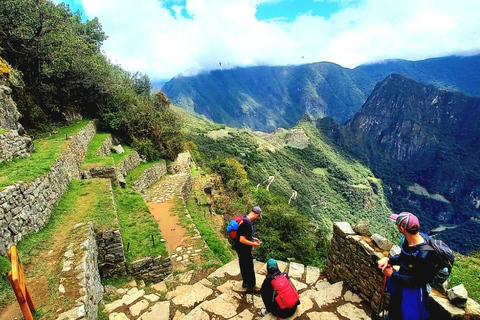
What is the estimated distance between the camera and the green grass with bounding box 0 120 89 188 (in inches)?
292

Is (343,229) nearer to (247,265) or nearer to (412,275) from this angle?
(247,265)

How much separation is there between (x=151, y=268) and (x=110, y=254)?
131cm

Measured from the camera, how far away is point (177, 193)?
1505cm

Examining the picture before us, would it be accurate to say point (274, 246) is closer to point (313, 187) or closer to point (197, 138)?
point (197, 138)

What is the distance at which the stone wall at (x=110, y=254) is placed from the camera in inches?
293

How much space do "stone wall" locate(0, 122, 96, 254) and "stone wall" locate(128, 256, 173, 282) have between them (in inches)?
117

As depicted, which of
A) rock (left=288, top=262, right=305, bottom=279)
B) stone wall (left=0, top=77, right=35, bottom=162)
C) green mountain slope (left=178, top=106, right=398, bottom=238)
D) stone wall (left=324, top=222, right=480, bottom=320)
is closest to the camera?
stone wall (left=324, top=222, right=480, bottom=320)

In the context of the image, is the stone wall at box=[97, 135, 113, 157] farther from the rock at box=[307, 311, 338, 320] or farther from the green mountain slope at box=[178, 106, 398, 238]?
the green mountain slope at box=[178, 106, 398, 238]

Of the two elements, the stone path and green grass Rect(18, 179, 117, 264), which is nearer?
the stone path

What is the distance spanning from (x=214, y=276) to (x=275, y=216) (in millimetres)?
10538

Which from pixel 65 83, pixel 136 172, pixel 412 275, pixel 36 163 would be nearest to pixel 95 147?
pixel 136 172

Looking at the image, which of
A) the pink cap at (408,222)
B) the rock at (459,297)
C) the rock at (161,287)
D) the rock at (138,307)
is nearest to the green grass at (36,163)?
the rock at (138,307)

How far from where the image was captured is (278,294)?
15.1ft

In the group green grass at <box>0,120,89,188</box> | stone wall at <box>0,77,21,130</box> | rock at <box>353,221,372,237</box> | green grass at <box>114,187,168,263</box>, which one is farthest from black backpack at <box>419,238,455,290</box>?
stone wall at <box>0,77,21,130</box>
